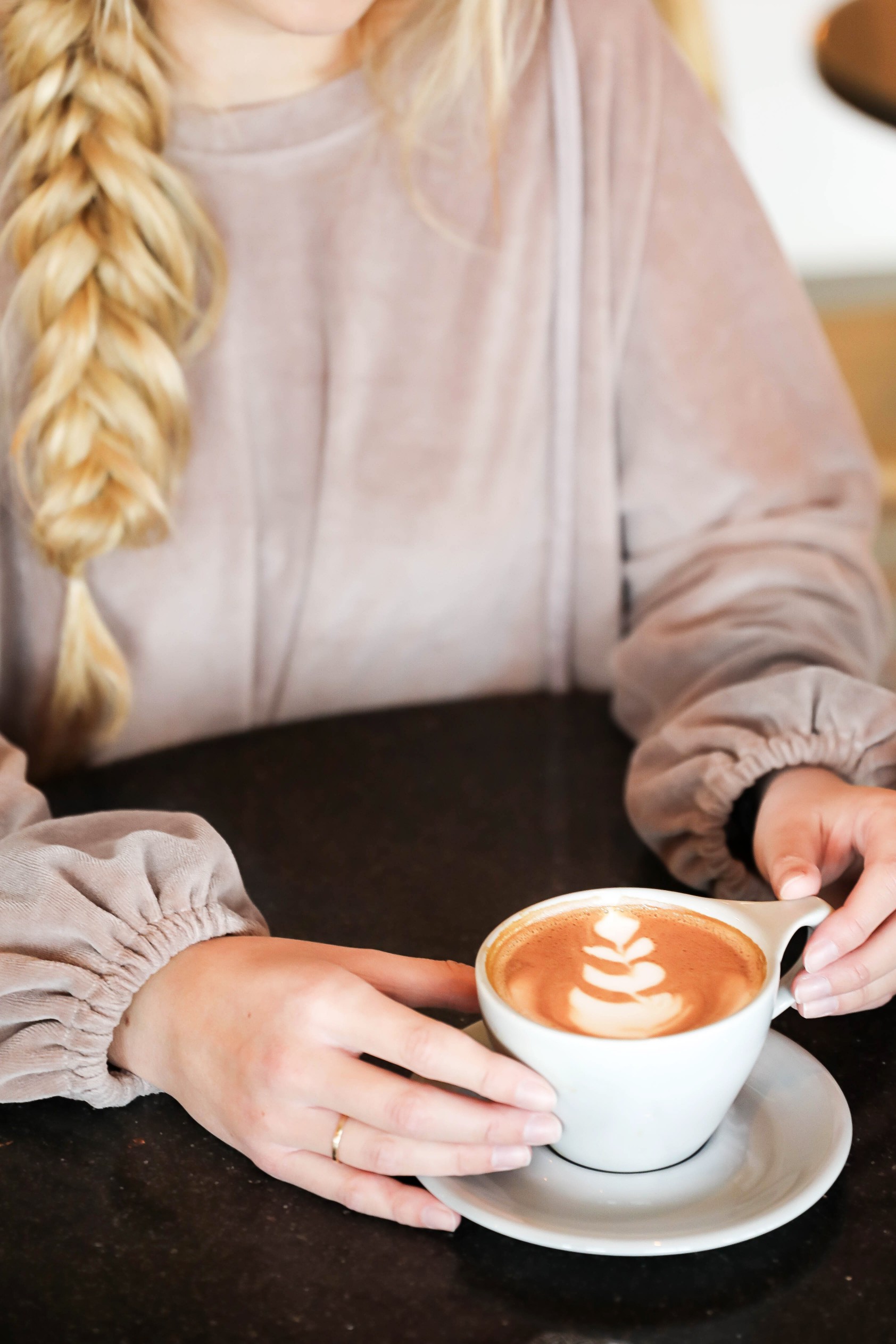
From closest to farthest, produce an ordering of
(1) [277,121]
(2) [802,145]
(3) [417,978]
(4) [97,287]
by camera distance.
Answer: (3) [417,978]
(4) [97,287]
(1) [277,121]
(2) [802,145]

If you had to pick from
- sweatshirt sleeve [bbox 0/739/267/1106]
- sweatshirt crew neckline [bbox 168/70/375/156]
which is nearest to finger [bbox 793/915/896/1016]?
sweatshirt sleeve [bbox 0/739/267/1106]

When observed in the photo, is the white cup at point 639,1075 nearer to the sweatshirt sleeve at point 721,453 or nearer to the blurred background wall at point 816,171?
the sweatshirt sleeve at point 721,453

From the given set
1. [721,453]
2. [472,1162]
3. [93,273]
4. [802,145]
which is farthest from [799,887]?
[802,145]

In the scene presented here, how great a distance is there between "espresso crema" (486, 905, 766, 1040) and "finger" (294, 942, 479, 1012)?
0.03 metres

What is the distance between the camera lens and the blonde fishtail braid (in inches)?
35.5

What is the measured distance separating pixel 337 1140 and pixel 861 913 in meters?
0.27

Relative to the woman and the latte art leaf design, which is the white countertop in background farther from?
the latte art leaf design

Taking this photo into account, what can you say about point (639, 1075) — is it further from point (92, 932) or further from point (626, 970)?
point (92, 932)

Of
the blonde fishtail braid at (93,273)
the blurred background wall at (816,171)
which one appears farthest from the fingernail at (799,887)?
the blurred background wall at (816,171)

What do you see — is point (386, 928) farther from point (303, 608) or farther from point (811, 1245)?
point (303, 608)

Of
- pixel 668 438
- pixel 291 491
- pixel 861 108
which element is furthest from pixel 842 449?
pixel 291 491

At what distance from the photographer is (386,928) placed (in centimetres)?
75

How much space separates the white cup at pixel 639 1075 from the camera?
51cm

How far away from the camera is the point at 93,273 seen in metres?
Result: 0.92
